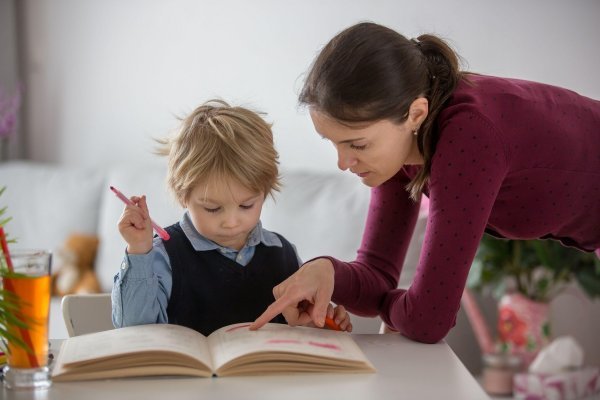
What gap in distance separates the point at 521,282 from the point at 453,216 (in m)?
1.79

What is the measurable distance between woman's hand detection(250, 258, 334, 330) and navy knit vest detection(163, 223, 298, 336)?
0.18m

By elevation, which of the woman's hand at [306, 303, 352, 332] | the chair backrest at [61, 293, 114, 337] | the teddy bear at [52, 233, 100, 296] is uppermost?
the woman's hand at [306, 303, 352, 332]

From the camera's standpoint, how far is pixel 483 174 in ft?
3.97

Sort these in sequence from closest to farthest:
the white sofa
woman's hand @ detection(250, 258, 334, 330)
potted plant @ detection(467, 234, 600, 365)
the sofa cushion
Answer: woman's hand @ detection(250, 258, 334, 330)
the white sofa
potted plant @ detection(467, 234, 600, 365)
the sofa cushion

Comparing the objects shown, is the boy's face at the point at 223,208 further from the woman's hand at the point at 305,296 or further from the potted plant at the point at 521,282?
the potted plant at the point at 521,282

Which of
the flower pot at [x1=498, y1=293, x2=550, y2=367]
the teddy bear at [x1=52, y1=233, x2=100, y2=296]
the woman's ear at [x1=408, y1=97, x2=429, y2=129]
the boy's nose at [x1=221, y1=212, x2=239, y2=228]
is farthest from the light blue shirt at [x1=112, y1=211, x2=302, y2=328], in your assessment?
the flower pot at [x1=498, y1=293, x2=550, y2=367]

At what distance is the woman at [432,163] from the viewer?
121 cm

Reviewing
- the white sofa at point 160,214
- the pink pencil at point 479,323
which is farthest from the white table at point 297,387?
the pink pencil at point 479,323

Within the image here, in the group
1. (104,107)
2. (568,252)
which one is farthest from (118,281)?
(104,107)

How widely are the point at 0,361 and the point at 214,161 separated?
1.55 ft

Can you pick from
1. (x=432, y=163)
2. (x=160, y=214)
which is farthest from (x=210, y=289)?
(x=160, y=214)

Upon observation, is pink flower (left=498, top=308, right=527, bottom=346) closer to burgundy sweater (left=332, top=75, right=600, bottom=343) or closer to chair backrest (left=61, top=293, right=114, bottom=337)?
burgundy sweater (left=332, top=75, right=600, bottom=343)

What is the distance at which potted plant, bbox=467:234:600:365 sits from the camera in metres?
2.76

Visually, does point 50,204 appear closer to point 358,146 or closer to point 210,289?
point 210,289
